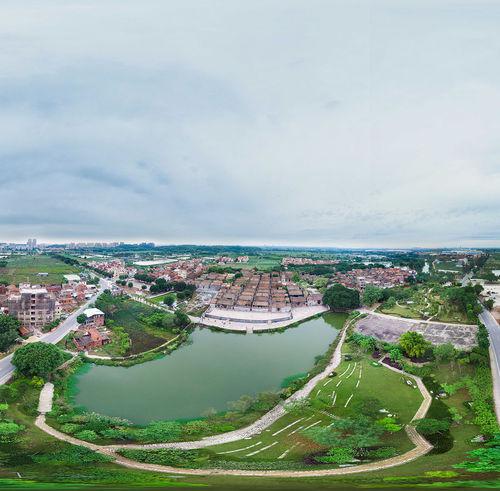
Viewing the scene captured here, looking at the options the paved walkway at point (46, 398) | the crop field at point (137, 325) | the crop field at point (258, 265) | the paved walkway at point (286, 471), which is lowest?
the paved walkway at point (46, 398)

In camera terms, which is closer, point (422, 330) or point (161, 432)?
point (161, 432)

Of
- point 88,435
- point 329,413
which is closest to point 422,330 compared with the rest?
point 329,413

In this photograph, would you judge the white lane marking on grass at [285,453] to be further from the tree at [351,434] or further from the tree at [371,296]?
the tree at [371,296]

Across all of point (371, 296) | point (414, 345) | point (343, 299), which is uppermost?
point (371, 296)

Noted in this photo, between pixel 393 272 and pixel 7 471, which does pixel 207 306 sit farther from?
pixel 393 272

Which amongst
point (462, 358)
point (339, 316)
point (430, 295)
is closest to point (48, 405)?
point (462, 358)

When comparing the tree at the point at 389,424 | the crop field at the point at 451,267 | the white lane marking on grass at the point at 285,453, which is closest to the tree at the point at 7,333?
the white lane marking on grass at the point at 285,453

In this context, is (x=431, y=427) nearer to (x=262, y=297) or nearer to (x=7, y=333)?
(x=7, y=333)
